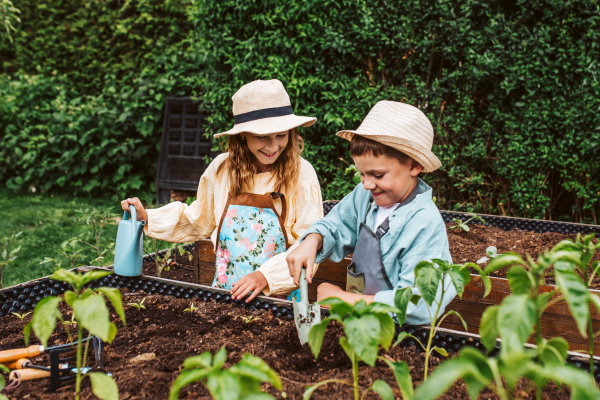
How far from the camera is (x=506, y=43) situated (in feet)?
12.3

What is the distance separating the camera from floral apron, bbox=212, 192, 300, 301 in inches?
90.7

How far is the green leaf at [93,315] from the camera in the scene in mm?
823

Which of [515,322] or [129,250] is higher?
[515,322]

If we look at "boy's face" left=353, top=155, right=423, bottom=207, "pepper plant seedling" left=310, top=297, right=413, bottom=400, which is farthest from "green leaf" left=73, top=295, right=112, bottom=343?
"boy's face" left=353, top=155, right=423, bottom=207

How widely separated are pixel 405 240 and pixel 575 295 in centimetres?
96

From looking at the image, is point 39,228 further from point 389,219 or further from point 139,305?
point 389,219

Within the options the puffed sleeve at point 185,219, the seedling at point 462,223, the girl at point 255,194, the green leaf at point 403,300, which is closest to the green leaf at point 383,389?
the green leaf at point 403,300

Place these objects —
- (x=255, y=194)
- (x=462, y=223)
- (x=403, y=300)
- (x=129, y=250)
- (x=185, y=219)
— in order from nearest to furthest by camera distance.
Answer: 1. (x=403, y=300)
2. (x=129, y=250)
3. (x=255, y=194)
4. (x=185, y=219)
5. (x=462, y=223)

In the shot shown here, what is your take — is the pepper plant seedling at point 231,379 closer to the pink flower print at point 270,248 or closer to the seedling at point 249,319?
the seedling at point 249,319

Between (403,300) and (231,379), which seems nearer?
(231,379)

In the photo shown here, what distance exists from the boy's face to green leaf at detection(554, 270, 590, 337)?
39.9 inches

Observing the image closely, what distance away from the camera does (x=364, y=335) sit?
868 mm

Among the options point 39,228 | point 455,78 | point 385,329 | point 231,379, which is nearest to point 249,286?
point 385,329

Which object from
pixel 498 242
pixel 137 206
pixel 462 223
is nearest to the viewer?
pixel 137 206
